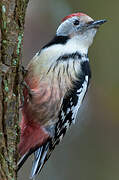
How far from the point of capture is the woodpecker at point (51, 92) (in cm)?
364

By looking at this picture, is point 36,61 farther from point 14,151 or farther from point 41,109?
point 14,151

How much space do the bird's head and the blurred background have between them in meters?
2.57

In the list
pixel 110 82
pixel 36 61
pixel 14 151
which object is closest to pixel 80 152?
pixel 110 82

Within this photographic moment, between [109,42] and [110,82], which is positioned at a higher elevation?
[109,42]

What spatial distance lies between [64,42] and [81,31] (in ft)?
0.97

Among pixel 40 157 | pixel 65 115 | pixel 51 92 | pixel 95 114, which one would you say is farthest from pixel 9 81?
pixel 95 114

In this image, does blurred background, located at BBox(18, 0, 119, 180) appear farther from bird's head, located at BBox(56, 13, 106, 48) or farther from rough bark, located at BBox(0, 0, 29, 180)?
rough bark, located at BBox(0, 0, 29, 180)

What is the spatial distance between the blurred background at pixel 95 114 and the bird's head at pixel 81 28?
2567 mm

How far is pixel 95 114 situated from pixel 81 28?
121 inches

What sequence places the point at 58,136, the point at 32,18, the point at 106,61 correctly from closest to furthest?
the point at 58,136, the point at 32,18, the point at 106,61

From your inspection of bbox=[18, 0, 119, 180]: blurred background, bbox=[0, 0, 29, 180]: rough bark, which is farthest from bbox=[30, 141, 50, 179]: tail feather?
bbox=[18, 0, 119, 180]: blurred background

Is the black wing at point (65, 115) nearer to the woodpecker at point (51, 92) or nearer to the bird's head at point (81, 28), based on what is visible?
the woodpecker at point (51, 92)

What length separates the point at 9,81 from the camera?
2.98 meters

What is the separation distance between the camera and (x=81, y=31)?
13.7 ft
